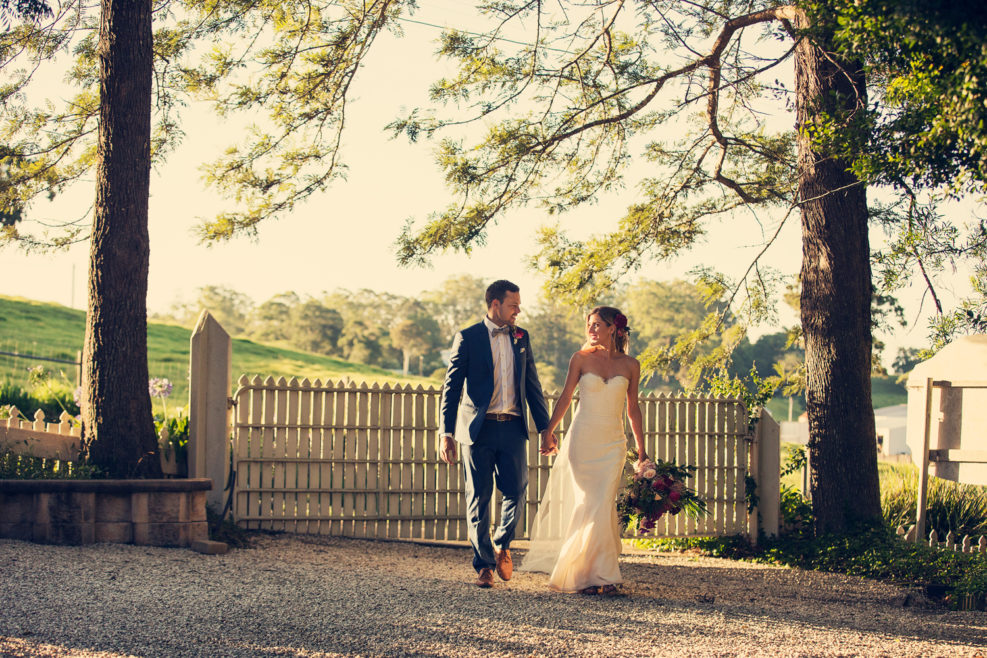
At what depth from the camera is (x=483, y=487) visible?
654 centimetres

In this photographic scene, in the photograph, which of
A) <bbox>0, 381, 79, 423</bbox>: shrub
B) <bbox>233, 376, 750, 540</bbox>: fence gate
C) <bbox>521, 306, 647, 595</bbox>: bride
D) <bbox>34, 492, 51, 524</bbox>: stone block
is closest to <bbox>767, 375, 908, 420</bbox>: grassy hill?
<bbox>0, 381, 79, 423</bbox>: shrub

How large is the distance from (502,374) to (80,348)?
3281cm

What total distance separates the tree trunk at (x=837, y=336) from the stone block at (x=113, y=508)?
252 inches

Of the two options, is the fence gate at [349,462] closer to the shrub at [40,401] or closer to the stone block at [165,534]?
the stone block at [165,534]

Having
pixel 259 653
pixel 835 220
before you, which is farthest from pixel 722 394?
pixel 259 653

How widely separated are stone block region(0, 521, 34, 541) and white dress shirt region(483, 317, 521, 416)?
12.0 ft

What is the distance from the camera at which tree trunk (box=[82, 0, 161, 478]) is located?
791cm

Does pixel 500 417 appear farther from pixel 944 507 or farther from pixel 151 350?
pixel 151 350

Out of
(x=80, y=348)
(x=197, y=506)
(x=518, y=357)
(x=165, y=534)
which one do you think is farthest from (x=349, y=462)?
(x=80, y=348)

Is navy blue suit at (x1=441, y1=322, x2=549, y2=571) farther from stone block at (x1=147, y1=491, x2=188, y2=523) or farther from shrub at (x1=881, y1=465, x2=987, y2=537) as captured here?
shrub at (x1=881, y1=465, x2=987, y2=537)

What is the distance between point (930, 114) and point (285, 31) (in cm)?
681

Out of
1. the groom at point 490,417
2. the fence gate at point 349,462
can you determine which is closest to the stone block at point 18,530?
the fence gate at point 349,462

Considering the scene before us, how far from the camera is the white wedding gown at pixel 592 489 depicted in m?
6.39

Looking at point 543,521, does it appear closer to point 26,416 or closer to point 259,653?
point 259,653
